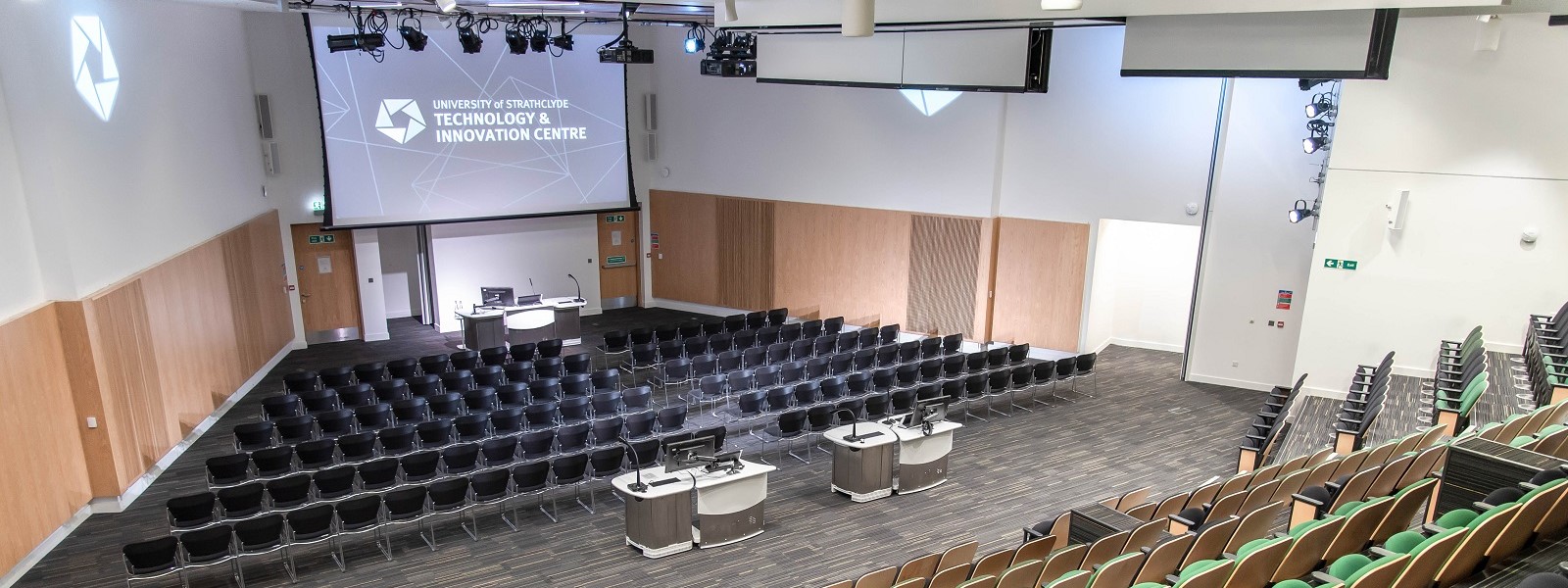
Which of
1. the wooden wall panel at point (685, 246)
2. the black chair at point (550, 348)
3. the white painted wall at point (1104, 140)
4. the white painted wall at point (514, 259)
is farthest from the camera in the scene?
the wooden wall panel at point (685, 246)

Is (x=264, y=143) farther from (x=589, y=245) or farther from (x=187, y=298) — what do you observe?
(x=589, y=245)

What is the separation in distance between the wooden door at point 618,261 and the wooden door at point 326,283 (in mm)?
4432

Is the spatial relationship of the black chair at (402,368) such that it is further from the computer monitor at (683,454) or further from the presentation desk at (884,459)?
the presentation desk at (884,459)

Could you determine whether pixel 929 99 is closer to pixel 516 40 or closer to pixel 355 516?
pixel 516 40

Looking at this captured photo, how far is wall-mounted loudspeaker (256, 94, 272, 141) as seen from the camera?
13.9 meters

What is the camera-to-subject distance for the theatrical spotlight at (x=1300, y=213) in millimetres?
12031

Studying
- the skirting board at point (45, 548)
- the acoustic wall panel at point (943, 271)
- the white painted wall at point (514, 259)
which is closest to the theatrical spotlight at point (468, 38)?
the white painted wall at point (514, 259)

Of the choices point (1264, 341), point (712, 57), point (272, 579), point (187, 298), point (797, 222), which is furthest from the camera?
point (797, 222)

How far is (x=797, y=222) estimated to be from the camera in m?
16.6

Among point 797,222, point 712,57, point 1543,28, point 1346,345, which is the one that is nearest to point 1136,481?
point 1346,345

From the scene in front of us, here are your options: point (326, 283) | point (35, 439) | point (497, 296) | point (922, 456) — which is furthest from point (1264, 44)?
point (326, 283)

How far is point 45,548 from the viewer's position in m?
8.45

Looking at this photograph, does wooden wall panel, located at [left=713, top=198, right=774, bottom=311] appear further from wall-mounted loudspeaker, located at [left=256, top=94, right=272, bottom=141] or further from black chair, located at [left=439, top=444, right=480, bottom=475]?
black chair, located at [left=439, top=444, right=480, bottom=475]

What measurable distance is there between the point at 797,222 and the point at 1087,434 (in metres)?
6.92
